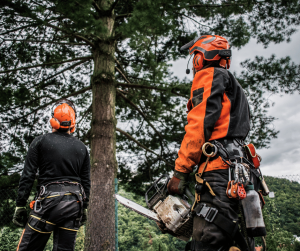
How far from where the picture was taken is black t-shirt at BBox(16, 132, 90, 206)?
8.39ft

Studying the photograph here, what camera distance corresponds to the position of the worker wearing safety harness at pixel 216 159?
1607 mm

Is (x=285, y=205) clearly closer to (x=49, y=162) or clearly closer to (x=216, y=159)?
(x=216, y=159)

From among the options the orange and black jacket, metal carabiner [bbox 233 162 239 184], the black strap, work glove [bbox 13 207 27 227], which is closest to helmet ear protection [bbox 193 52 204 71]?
the orange and black jacket

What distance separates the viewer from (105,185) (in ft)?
15.3

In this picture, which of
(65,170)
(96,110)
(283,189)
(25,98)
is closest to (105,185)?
(96,110)

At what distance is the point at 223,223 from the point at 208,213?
0.11 meters

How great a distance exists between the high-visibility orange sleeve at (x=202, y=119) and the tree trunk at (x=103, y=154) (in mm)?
3127

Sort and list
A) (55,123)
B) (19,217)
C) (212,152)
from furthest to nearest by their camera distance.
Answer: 1. (55,123)
2. (19,217)
3. (212,152)

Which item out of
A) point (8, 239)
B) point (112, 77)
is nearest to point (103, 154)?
point (112, 77)

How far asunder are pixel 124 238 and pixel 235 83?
34.9ft

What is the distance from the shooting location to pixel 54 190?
2.51 meters

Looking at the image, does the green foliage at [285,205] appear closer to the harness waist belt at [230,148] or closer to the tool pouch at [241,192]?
the harness waist belt at [230,148]

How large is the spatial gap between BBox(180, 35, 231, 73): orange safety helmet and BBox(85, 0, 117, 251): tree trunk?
3068 millimetres

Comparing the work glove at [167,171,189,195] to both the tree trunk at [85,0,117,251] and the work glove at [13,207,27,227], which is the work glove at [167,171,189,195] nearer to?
the work glove at [13,207,27,227]
